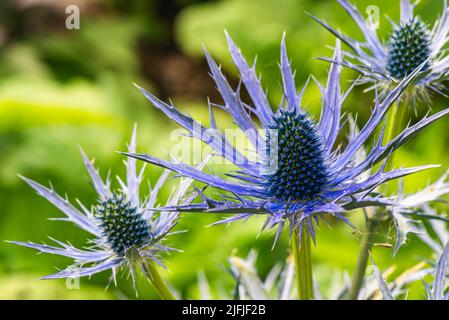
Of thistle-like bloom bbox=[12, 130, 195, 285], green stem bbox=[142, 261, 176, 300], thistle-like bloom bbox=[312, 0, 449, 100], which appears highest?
thistle-like bloom bbox=[312, 0, 449, 100]

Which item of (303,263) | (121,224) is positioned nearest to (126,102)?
(121,224)

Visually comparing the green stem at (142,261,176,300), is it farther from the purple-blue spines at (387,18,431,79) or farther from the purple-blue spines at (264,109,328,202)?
the purple-blue spines at (387,18,431,79)

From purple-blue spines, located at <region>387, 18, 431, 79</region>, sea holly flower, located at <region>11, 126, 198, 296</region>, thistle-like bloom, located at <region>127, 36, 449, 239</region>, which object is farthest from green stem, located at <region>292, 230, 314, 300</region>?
purple-blue spines, located at <region>387, 18, 431, 79</region>

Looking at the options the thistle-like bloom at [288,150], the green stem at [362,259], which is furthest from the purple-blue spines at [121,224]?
the green stem at [362,259]

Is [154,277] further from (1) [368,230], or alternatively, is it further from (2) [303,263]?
(1) [368,230]
